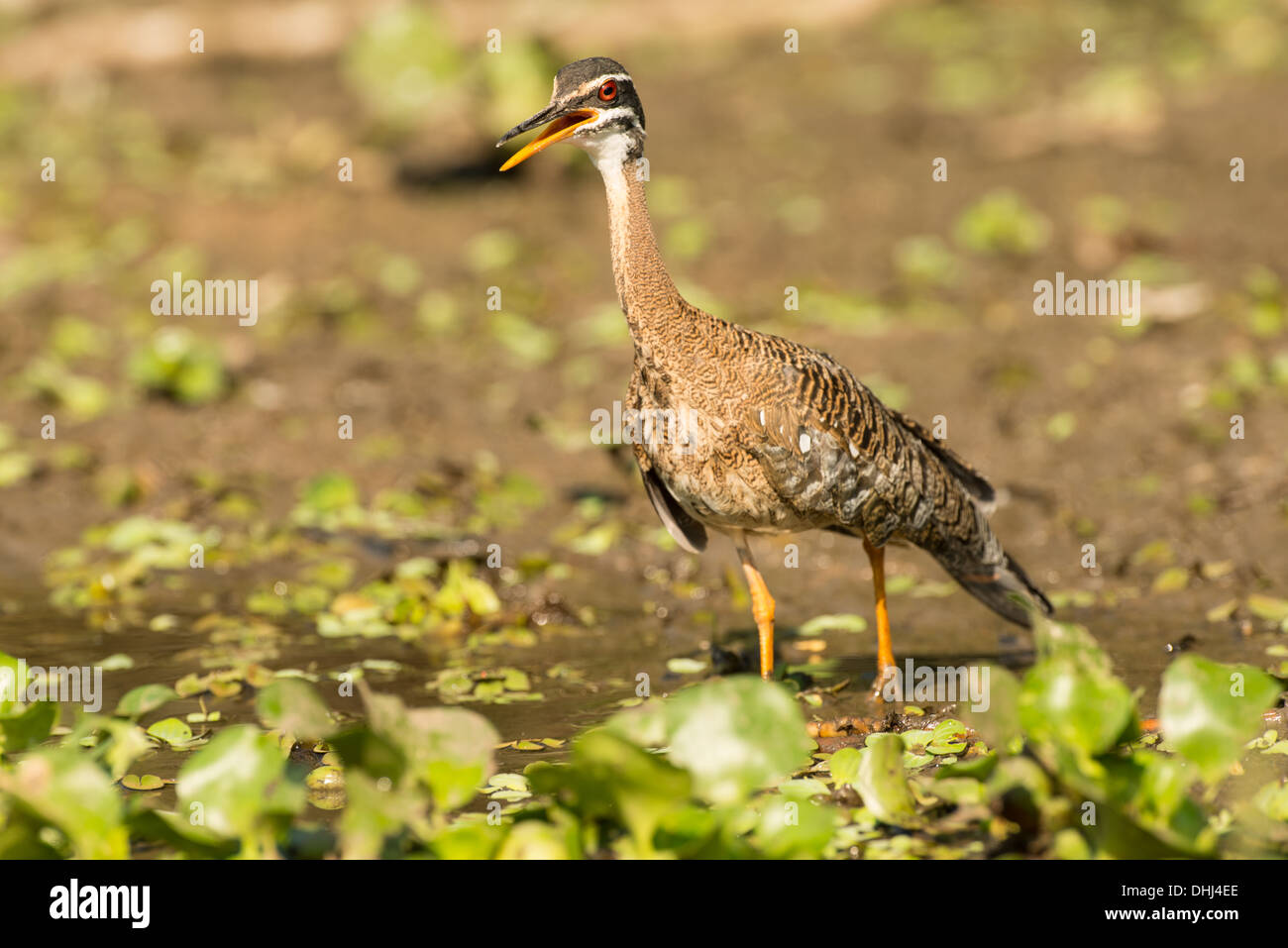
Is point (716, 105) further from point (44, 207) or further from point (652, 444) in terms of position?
point (652, 444)

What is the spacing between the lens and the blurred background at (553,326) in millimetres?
7383

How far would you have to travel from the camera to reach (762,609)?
6.36 meters

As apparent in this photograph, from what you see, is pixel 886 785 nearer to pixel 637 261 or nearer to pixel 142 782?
pixel 637 261

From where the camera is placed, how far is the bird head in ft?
18.5

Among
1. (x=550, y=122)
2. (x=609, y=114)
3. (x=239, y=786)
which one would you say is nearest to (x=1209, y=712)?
(x=239, y=786)

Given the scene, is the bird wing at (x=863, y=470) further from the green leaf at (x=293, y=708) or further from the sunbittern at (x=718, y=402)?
the green leaf at (x=293, y=708)

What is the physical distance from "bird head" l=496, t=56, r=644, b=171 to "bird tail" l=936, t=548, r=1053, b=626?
2.35 metres

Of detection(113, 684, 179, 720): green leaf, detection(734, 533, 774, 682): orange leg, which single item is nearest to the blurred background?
detection(734, 533, 774, 682): orange leg

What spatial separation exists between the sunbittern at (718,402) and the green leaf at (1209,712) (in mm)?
1454

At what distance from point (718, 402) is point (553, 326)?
17.4 feet

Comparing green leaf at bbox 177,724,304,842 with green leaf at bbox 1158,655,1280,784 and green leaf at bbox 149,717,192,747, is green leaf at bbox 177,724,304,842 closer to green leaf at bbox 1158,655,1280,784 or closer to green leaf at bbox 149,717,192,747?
green leaf at bbox 149,717,192,747

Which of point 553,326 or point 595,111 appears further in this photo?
point 553,326

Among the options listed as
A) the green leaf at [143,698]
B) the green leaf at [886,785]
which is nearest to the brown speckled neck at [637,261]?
the green leaf at [886,785]
